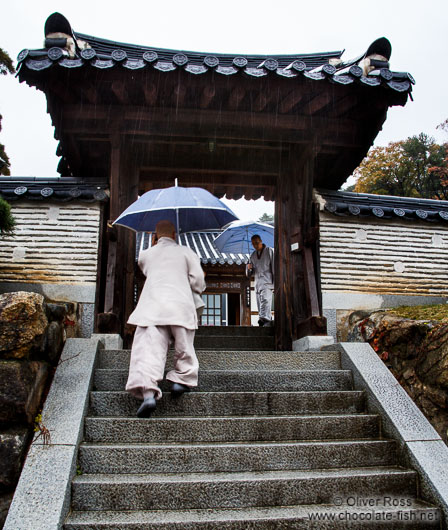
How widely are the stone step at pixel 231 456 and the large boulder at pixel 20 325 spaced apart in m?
0.92

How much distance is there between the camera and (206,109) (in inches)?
256

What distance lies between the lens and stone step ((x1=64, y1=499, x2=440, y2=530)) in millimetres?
2971

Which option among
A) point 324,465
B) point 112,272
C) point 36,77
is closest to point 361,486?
point 324,465

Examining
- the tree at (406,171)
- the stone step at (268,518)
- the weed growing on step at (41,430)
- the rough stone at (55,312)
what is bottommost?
the stone step at (268,518)

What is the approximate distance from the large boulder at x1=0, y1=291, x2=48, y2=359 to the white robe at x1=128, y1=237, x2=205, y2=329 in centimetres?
78

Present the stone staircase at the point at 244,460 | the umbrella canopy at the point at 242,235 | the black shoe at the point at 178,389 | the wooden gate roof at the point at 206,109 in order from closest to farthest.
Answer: the stone staircase at the point at 244,460, the black shoe at the point at 178,389, the wooden gate roof at the point at 206,109, the umbrella canopy at the point at 242,235

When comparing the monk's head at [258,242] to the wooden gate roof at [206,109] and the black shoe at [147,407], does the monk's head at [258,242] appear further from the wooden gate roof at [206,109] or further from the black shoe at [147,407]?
the black shoe at [147,407]

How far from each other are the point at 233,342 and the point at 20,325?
3.94 meters

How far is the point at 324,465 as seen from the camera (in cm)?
367

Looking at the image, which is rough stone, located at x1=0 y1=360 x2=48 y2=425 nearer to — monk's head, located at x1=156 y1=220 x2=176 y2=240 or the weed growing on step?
the weed growing on step

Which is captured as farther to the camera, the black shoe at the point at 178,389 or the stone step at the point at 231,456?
the black shoe at the point at 178,389

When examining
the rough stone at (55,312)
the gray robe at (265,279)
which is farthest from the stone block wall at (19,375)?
the gray robe at (265,279)

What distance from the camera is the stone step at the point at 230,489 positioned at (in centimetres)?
321

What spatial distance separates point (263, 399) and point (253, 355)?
896 millimetres
